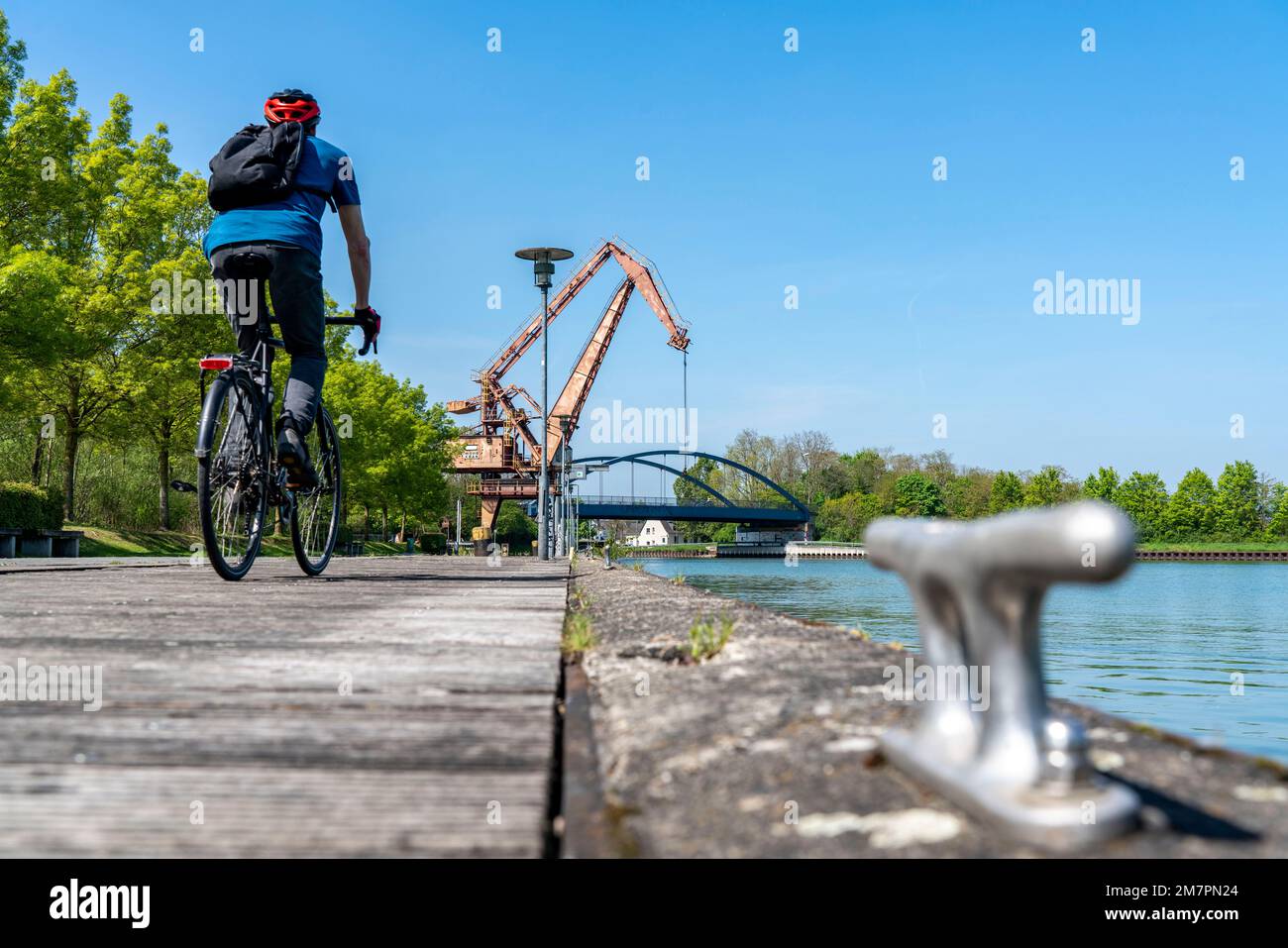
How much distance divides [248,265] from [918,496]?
322 feet

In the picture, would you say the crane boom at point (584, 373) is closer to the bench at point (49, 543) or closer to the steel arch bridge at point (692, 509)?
the steel arch bridge at point (692, 509)

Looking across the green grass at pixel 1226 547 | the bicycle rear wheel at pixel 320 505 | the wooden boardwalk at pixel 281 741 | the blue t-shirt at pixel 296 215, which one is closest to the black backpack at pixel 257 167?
the blue t-shirt at pixel 296 215

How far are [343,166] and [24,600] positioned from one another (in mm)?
2513

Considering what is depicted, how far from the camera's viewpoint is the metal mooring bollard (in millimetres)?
978

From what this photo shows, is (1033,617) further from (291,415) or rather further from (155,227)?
(155,227)

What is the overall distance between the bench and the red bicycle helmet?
44.5 ft

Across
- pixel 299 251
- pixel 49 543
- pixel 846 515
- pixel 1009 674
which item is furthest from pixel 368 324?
pixel 846 515

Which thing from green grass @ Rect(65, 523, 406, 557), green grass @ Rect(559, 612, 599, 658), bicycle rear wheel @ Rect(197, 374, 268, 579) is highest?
bicycle rear wheel @ Rect(197, 374, 268, 579)

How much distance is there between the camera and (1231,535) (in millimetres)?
92625

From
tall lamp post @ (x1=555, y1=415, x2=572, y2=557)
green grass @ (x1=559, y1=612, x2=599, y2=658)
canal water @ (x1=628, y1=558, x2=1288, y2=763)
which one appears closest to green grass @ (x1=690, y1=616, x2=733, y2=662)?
green grass @ (x1=559, y1=612, x2=599, y2=658)

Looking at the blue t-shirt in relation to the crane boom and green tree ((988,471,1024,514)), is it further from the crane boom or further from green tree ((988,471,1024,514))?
green tree ((988,471,1024,514))

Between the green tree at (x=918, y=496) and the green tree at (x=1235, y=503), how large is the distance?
79.7 ft

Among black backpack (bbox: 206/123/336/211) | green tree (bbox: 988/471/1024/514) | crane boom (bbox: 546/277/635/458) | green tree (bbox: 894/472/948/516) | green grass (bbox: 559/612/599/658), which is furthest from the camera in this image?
green tree (bbox: 894/472/948/516)
